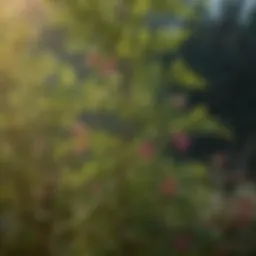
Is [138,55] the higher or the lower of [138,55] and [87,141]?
the higher

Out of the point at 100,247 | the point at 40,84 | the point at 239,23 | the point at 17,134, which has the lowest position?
the point at 100,247

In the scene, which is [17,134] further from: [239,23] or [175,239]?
[239,23]

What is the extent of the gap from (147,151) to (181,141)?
2.8 inches

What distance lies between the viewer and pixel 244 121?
3.17ft

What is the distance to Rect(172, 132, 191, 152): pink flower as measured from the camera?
38.3 inches

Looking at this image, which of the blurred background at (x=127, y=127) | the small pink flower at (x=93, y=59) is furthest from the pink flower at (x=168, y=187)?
the small pink flower at (x=93, y=59)

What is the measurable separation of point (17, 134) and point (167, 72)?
327 mm

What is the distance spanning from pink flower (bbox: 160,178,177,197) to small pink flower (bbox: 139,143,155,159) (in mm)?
59

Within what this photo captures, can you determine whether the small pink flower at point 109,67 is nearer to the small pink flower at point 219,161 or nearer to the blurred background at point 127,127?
the blurred background at point 127,127

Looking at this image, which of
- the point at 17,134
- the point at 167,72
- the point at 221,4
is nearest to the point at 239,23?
the point at 221,4

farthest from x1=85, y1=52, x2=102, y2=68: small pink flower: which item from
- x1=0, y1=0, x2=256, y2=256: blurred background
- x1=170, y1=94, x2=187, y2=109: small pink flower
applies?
x1=170, y1=94, x2=187, y2=109: small pink flower

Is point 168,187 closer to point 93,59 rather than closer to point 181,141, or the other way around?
point 181,141

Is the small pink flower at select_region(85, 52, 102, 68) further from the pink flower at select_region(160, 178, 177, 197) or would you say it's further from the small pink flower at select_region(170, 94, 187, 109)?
the pink flower at select_region(160, 178, 177, 197)

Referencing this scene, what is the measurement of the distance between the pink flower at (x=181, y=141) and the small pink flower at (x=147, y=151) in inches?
1.8
